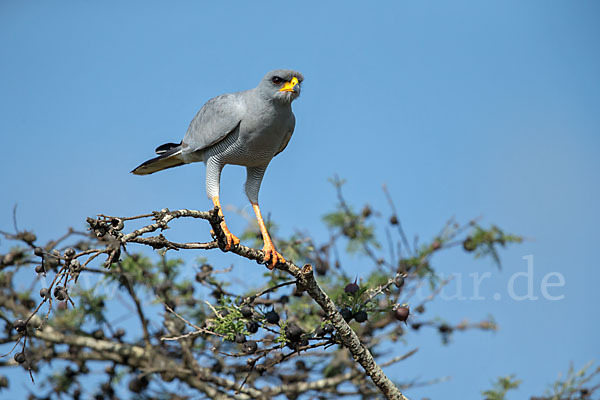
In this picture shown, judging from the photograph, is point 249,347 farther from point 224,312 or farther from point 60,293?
point 60,293

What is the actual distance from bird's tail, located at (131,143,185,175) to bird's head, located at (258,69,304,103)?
43.0 inches

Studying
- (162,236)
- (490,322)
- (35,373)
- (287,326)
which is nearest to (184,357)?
(35,373)

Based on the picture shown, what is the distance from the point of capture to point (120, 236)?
115 inches

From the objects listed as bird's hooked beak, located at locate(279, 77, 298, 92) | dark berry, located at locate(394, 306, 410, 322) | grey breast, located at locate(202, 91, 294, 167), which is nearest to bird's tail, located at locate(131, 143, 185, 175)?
grey breast, located at locate(202, 91, 294, 167)

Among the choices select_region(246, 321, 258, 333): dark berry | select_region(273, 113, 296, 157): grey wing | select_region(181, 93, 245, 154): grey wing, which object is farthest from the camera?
select_region(273, 113, 296, 157): grey wing

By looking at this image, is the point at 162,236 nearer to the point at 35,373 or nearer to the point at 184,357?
the point at 184,357

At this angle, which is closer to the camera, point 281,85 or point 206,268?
point 281,85

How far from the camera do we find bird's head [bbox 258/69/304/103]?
4.61 meters

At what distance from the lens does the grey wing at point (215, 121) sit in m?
→ 4.74

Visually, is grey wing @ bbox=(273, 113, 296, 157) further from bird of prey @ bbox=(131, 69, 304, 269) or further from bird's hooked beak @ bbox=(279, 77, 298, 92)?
bird's hooked beak @ bbox=(279, 77, 298, 92)

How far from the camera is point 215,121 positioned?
190 inches

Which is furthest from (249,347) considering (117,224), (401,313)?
(117,224)

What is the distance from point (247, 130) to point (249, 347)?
5.51 ft

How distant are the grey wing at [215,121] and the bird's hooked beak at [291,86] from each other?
0.37 m
